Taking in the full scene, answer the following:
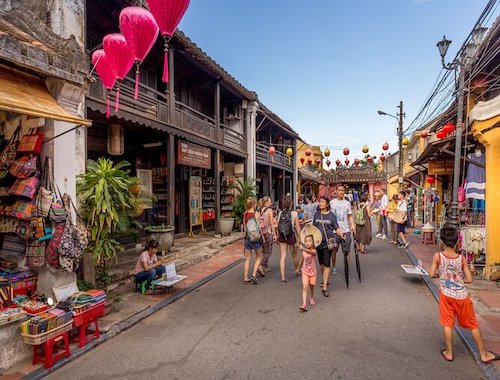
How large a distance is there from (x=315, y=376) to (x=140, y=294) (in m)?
4.06

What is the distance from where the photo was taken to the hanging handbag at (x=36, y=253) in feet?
14.2

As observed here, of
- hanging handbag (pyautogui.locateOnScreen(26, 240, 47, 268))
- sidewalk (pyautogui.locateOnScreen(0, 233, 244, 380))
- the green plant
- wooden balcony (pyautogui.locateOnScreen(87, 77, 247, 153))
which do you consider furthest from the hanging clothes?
hanging handbag (pyautogui.locateOnScreen(26, 240, 47, 268))

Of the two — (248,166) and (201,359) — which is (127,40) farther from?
(248,166)

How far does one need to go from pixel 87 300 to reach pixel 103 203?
1659 mm

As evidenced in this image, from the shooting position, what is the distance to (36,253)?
171 inches

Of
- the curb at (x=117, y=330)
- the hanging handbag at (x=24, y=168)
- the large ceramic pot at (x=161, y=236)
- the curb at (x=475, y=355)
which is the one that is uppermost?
the hanging handbag at (x=24, y=168)

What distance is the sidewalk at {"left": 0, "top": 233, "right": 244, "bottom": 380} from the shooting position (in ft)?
12.0

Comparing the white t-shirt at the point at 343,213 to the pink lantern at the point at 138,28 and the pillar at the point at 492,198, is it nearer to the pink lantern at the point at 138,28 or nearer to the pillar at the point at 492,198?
the pillar at the point at 492,198

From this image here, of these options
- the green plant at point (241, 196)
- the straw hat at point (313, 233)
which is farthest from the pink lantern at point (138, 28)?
the green plant at point (241, 196)

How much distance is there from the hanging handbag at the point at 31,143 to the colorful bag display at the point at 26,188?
39 centimetres

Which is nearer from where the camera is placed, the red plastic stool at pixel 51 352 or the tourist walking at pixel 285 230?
the red plastic stool at pixel 51 352

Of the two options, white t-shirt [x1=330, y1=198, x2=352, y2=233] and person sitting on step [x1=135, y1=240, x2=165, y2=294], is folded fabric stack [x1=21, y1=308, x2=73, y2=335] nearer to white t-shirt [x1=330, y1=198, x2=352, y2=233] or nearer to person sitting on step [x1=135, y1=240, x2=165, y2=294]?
person sitting on step [x1=135, y1=240, x2=165, y2=294]

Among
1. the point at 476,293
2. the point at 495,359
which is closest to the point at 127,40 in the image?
the point at 495,359

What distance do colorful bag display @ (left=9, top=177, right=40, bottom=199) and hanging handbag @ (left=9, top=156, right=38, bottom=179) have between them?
0.26 feet
